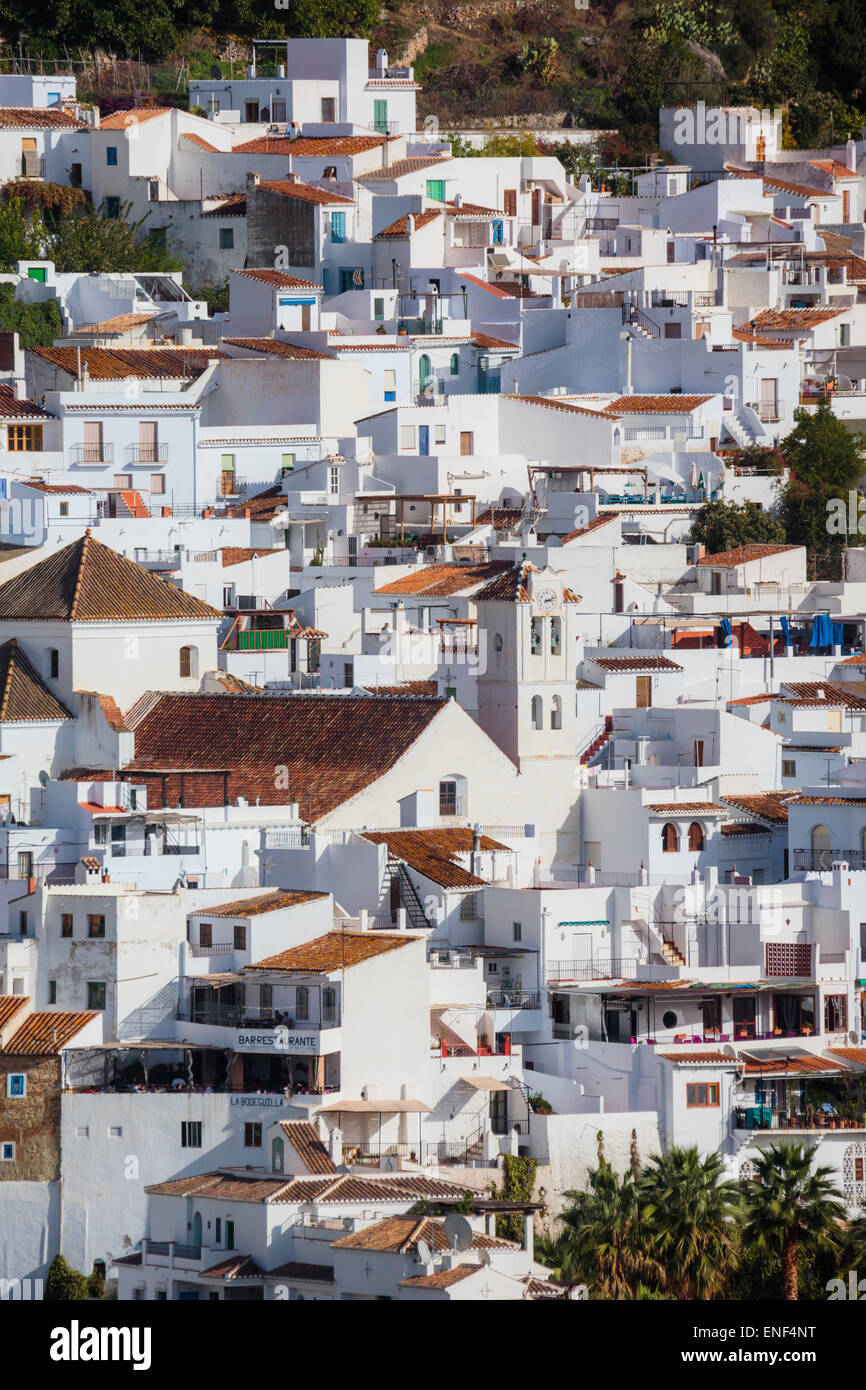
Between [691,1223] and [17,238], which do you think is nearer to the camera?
[691,1223]

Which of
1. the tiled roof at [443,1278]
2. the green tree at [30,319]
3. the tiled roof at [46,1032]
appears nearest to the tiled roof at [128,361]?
the green tree at [30,319]

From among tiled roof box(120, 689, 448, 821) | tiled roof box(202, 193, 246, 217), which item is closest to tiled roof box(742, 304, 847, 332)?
tiled roof box(202, 193, 246, 217)

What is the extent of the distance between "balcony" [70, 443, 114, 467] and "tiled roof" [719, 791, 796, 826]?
686 inches

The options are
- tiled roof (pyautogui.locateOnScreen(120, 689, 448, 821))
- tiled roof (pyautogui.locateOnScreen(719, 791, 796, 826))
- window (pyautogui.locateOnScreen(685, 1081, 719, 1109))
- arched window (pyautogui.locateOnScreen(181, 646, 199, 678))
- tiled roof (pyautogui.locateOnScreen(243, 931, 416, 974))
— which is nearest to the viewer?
tiled roof (pyautogui.locateOnScreen(243, 931, 416, 974))

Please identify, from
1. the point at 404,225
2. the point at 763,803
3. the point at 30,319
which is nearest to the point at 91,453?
the point at 30,319

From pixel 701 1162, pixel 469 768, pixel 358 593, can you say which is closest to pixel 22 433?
pixel 358 593

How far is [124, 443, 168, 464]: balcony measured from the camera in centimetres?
7312

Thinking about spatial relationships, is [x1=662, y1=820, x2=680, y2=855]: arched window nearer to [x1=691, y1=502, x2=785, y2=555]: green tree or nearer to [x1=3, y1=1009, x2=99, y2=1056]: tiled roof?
[x1=3, y1=1009, x2=99, y2=1056]: tiled roof

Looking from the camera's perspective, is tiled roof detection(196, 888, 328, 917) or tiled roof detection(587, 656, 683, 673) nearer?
tiled roof detection(196, 888, 328, 917)

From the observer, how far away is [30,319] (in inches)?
3159

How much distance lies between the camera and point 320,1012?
50406 mm

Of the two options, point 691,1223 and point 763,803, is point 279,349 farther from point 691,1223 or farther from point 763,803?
point 691,1223

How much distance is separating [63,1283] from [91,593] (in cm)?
1478

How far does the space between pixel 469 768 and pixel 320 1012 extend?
814 cm
